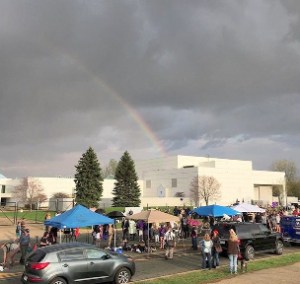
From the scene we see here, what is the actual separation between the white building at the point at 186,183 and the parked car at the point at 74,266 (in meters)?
83.6

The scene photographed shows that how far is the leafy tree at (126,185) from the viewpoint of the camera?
82.0m

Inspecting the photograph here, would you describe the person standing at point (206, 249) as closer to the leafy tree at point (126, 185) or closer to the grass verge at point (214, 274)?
the grass verge at point (214, 274)

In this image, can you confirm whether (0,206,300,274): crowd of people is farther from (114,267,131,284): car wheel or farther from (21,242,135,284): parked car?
(21,242,135,284): parked car

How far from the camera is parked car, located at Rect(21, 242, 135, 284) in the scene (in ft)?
42.4

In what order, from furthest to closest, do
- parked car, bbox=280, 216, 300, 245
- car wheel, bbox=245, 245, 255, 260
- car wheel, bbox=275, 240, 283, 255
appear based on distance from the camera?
parked car, bbox=280, 216, 300, 245, car wheel, bbox=275, 240, 283, 255, car wheel, bbox=245, 245, 255, 260

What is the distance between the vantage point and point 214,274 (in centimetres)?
1680

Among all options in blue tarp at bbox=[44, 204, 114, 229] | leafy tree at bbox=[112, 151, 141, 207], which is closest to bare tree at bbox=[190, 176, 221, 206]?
leafy tree at bbox=[112, 151, 141, 207]

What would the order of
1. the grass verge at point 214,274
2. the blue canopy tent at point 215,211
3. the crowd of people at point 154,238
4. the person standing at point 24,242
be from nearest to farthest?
the grass verge at point 214,274
the crowd of people at point 154,238
the person standing at point 24,242
the blue canopy tent at point 215,211

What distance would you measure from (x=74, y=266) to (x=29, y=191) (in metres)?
91.5

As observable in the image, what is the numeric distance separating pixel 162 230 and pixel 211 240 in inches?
255

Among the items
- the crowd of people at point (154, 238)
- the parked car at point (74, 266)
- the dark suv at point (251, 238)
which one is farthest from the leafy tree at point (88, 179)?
the parked car at point (74, 266)

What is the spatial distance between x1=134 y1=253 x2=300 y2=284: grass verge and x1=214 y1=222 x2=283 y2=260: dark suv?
775 millimetres

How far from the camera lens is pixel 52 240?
22.0m

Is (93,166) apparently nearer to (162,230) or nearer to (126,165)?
(126,165)
